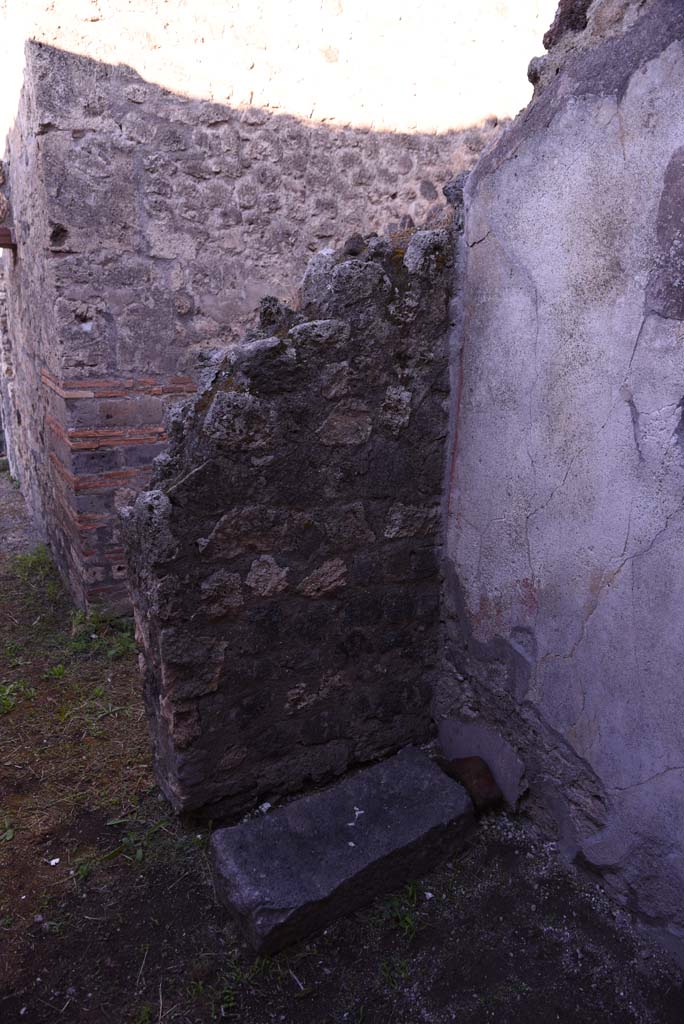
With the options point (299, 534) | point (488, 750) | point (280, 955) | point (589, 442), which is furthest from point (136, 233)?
point (280, 955)

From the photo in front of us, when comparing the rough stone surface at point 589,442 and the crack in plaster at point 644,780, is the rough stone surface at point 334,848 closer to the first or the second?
the rough stone surface at point 589,442

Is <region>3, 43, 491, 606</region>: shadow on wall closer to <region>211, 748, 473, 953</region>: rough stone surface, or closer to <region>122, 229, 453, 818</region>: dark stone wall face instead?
<region>122, 229, 453, 818</region>: dark stone wall face

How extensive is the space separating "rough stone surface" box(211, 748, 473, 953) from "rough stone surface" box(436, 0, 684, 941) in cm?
37

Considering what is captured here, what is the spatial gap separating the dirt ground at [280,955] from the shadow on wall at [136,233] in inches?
79.8

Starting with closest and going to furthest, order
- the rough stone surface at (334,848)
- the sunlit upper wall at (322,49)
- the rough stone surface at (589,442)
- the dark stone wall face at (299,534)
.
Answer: the rough stone surface at (589,442)
the rough stone surface at (334,848)
the dark stone wall face at (299,534)
the sunlit upper wall at (322,49)

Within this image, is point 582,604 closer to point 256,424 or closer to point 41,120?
point 256,424

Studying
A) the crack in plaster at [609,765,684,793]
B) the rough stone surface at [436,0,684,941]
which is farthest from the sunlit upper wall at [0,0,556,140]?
the crack in plaster at [609,765,684,793]

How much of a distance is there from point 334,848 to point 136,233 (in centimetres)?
344

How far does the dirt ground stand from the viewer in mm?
1992

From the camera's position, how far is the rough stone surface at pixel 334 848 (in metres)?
2.16

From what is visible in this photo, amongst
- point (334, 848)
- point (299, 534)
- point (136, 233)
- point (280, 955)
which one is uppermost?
point (136, 233)

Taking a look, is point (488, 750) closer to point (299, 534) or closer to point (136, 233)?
point (299, 534)

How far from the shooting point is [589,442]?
7.08 ft

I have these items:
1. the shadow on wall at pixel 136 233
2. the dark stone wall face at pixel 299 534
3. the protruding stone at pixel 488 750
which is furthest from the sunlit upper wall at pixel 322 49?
the protruding stone at pixel 488 750
